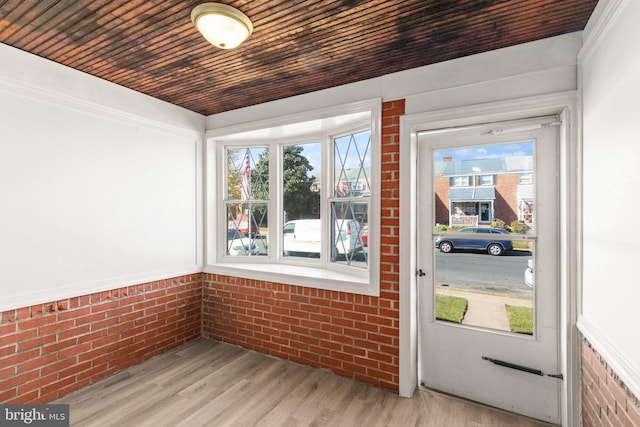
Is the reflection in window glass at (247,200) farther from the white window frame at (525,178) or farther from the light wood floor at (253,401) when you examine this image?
the white window frame at (525,178)

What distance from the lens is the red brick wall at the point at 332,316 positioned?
253 cm

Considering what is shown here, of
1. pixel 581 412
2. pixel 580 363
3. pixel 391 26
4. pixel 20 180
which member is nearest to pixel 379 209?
pixel 391 26

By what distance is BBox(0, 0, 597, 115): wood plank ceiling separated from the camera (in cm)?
171

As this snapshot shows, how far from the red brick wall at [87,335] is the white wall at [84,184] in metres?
0.14

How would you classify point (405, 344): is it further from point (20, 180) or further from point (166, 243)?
point (20, 180)

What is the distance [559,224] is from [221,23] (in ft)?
8.12

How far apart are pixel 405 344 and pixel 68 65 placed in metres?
3.36

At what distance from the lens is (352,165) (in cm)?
314

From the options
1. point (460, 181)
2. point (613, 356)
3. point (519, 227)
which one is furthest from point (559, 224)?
point (613, 356)

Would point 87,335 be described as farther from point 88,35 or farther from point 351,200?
point 351,200

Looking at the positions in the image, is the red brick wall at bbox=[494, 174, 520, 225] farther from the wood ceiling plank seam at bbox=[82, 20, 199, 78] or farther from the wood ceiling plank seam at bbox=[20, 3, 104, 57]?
the wood ceiling plank seam at bbox=[20, 3, 104, 57]

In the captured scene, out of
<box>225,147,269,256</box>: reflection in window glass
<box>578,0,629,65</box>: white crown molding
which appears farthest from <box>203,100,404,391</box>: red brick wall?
<box>578,0,629,65</box>: white crown molding

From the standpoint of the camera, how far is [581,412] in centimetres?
194

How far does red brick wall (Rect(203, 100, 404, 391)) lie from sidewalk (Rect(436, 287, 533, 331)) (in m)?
0.54
